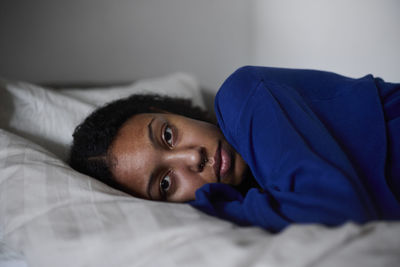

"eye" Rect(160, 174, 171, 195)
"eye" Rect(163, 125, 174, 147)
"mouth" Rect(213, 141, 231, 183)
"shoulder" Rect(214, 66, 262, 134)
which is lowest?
"eye" Rect(160, 174, 171, 195)

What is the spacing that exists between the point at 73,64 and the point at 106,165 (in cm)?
71

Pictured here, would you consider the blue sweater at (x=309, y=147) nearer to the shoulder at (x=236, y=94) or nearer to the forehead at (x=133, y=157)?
the shoulder at (x=236, y=94)

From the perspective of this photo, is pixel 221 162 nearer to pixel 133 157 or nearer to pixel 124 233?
pixel 133 157

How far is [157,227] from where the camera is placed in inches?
19.7

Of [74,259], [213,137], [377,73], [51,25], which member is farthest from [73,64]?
[377,73]

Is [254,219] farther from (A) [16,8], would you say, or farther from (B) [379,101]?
(A) [16,8]

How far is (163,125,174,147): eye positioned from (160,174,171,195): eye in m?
0.08

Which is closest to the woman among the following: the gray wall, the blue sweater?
the blue sweater

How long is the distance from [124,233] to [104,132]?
1.22ft

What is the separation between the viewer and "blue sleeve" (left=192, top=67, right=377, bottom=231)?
0.52 m

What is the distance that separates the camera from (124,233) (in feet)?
1.67

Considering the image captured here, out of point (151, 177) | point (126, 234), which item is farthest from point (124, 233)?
point (151, 177)

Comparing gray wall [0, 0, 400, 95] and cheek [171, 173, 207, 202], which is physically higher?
gray wall [0, 0, 400, 95]

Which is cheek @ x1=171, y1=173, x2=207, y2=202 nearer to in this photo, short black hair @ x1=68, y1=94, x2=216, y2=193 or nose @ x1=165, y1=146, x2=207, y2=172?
nose @ x1=165, y1=146, x2=207, y2=172
